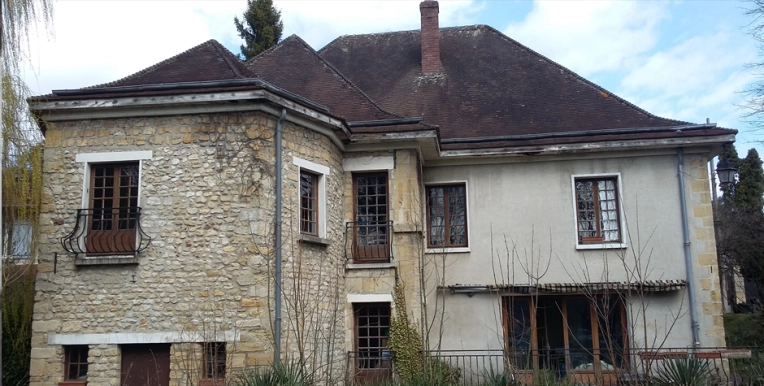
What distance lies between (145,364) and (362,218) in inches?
191

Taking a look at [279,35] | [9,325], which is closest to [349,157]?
[9,325]

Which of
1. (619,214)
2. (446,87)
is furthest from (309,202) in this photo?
(619,214)

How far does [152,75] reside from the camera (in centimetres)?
1126

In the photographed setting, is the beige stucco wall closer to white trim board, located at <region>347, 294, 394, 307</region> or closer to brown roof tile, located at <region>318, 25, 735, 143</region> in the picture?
brown roof tile, located at <region>318, 25, 735, 143</region>

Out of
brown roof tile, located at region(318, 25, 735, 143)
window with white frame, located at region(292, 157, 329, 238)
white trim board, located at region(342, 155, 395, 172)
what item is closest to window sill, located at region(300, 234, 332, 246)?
window with white frame, located at region(292, 157, 329, 238)

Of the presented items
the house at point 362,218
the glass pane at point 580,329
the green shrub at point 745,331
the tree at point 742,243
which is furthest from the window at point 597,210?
the green shrub at point 745,331

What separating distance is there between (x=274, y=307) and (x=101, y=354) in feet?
9.13

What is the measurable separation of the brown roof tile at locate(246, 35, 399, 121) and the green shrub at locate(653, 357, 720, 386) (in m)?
6.75

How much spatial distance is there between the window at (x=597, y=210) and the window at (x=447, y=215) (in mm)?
2398

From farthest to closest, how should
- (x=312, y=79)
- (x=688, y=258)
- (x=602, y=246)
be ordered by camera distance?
(x=312, y=79) < (x=602, y=246) < (x=688, y=258)

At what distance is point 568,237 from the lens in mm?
13328

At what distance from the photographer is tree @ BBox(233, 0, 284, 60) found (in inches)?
1000

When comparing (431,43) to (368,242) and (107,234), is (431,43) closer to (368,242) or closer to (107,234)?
(368,242)

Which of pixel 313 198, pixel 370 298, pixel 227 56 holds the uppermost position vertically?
pixel 227 56
